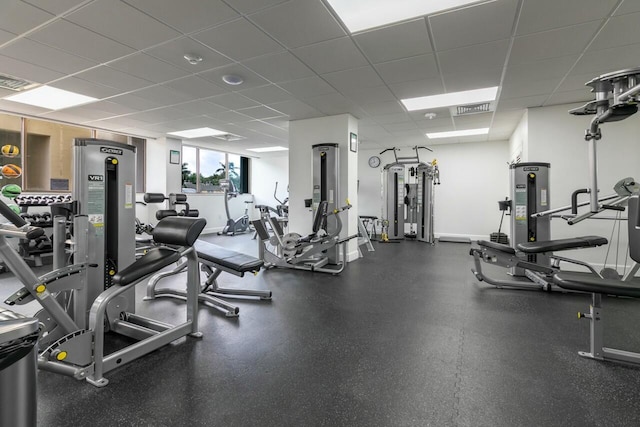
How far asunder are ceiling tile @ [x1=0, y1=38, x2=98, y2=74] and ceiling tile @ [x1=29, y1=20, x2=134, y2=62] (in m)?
0.14

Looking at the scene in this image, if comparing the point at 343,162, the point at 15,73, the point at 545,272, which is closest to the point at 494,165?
the point at 343,162

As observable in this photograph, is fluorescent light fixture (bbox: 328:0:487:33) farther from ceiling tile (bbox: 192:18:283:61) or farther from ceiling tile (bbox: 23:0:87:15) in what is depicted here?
ceiling tile (bbox: 23:0:87:15)

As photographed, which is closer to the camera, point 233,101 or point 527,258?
point 527,258

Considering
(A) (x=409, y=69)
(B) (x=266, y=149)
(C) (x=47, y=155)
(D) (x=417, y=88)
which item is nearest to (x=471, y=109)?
(D) (x=417, y=88)

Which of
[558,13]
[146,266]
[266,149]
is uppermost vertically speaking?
[266,149]

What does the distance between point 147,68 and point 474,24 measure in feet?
11.1

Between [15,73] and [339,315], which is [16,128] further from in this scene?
[339,315]

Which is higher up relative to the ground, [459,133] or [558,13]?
[459,133]

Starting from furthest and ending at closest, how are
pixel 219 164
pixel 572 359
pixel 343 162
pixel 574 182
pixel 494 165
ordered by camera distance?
pixel 219 164, pixel 494 165, pixel 343 162, pixel 574 182, pixel 572 359

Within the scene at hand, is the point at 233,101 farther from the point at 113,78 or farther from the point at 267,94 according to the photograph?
the point at 113,78

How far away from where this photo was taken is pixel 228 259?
9.59ft

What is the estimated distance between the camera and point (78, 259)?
2031mm

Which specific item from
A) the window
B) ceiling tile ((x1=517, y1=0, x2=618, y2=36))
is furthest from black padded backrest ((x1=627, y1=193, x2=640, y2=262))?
the window

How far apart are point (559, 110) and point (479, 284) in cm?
300
